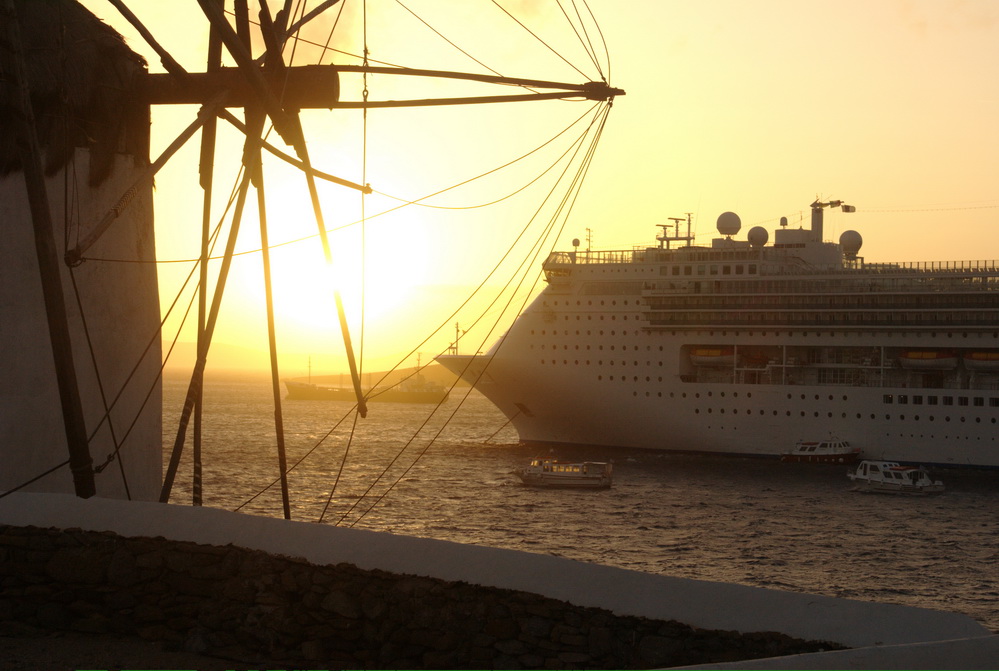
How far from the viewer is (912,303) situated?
144 feet

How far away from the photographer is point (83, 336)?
29.6 feet

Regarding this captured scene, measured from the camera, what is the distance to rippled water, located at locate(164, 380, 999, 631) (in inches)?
890

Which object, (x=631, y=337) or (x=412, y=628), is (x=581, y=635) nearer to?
(x=412, y=628)

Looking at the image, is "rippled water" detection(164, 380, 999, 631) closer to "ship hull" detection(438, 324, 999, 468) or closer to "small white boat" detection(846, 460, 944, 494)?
"small white boat" detection(846, 460, 944, 494)

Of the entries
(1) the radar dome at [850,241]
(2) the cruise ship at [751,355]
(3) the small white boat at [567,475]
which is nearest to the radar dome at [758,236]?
(2) the cruise ship at [751,355]

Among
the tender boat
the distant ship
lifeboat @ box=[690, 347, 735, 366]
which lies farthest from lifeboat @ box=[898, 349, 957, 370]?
the distant ship

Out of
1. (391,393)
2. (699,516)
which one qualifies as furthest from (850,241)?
(391,393)

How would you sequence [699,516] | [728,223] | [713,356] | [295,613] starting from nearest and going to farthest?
1. [295,613]
2. [699,516]
3. [713,356]
4. [728,223]

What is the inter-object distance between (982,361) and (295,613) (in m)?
Result: 40.5

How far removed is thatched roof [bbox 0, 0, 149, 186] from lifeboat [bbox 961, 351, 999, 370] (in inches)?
1548

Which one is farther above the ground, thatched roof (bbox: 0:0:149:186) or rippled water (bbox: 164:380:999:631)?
thatched roof (bbox: 0:0:149:186)

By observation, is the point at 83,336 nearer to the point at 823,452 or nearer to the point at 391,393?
the point at 823,452

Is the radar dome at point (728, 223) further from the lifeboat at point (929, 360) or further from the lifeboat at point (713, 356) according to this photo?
the lifeboat at point (929, 360)

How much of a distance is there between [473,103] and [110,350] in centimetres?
391
